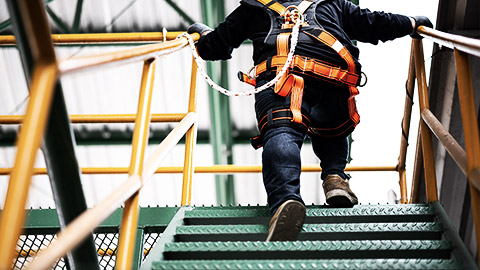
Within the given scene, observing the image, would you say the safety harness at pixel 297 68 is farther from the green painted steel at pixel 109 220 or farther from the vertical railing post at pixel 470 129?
the green painted steel at pixel 109 220

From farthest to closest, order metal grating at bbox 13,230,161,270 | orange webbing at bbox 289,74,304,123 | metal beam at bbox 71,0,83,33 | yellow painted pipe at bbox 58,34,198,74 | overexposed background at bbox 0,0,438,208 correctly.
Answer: overexposed background at bbox 0,0,438,208 < metal beam at bbox 71,0,83,33 < metal grating at bbox 13,230,161,270 < orange webbing at bbox 289,74,304,123 < yellow painted pipe at bbox 58,34,198,74

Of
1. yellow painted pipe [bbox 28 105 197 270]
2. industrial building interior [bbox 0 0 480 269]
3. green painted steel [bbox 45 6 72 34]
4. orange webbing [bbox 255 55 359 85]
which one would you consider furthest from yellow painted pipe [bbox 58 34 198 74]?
green painted steel [bbox 45 6 72 34]

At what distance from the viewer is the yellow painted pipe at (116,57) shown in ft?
4.30

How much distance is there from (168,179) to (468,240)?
5.30 meters

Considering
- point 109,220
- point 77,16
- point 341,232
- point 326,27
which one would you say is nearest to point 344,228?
point 341,232

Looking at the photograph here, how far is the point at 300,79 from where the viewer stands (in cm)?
266

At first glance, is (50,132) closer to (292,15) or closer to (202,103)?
(292,15)

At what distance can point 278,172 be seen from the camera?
2432 millimetres

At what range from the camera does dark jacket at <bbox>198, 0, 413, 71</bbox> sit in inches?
116

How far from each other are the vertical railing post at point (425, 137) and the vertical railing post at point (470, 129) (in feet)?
2.58

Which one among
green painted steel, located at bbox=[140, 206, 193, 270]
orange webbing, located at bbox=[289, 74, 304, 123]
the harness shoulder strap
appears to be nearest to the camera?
green painted steel, located at bbox=[140, 206, 193, 270]

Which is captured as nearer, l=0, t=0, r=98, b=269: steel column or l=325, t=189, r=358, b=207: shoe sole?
l=0, t=0, r=98, b=269: steel column

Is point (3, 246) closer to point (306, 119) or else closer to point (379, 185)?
point (306, 119)

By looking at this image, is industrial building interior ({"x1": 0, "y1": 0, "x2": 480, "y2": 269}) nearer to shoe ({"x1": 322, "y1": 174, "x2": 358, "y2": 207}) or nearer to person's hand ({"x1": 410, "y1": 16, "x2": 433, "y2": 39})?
person's hand ({"x1": 410, "y1": 16, "x2": 433, "y2": 39})
